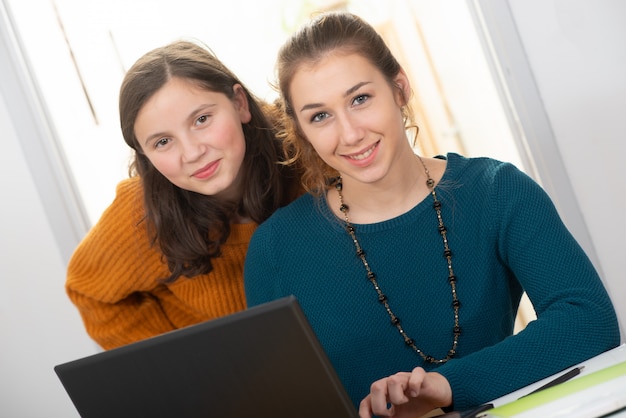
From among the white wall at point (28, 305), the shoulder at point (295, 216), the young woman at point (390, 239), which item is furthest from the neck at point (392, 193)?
the white wall at point (28, 305)

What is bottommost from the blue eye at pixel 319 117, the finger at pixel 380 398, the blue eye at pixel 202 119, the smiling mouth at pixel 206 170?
the finger at pixel 380 398

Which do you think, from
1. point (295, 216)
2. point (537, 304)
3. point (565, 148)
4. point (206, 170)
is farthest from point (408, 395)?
point (565, 148)

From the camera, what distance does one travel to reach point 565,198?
2.24 meters

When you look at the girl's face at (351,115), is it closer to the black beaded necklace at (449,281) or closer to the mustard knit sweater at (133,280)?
the black beaded necklace at (449,281)

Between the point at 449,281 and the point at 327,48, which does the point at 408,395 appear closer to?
the point at 449,281

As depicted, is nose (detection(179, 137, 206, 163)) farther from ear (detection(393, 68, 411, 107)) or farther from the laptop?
the laptop

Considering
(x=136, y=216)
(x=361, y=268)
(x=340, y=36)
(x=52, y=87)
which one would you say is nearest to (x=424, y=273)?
(x=361, y=268)

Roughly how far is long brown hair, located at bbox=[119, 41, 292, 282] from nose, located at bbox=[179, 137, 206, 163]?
0.49 feet

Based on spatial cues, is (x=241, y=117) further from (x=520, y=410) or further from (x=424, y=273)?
(x=520, y=410)

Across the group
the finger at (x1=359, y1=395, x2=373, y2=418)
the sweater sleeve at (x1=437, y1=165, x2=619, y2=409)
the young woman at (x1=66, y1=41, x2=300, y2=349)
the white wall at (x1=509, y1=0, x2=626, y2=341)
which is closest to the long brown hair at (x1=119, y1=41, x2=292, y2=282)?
the young woman at (x1=66, y1=41, x2=300, y2=349)

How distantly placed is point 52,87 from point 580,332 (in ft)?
6.07

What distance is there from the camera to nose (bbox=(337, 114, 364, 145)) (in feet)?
4.78

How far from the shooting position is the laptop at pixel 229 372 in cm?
91

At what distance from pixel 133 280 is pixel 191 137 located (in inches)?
18.3
